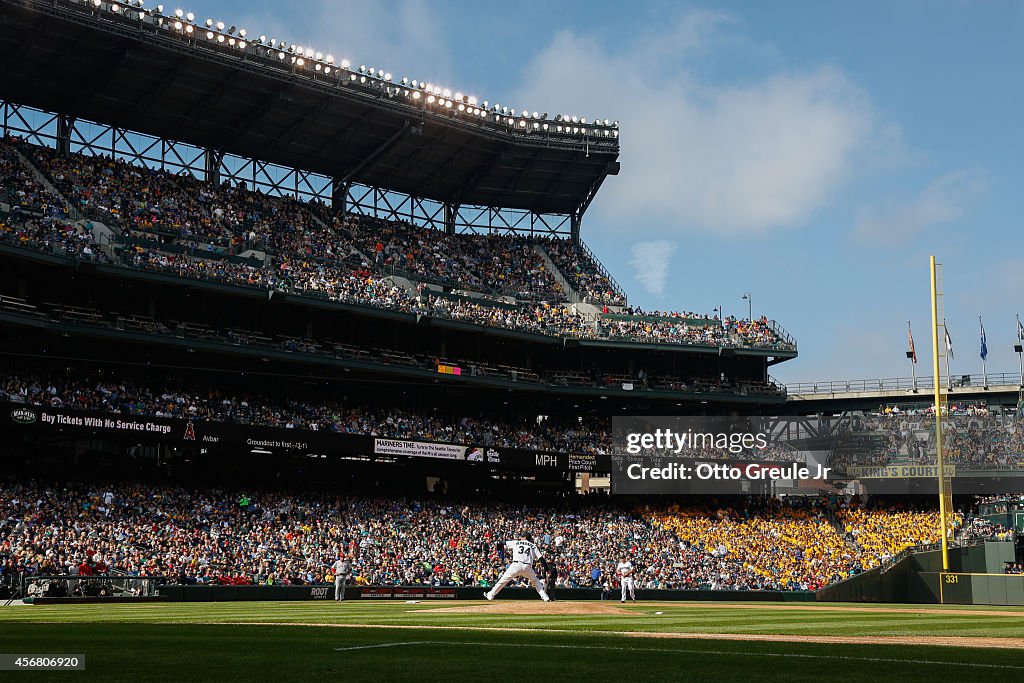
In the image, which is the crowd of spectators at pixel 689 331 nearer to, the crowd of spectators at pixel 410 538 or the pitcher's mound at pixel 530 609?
the crowd of spectators at pixel 410 538

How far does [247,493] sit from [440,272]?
63.4ft

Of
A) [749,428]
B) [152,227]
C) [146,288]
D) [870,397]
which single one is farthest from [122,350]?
[870,397]

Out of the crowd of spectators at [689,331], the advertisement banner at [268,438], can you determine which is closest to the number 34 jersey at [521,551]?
the advertisement banner at [268,438]

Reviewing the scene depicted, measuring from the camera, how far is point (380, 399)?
52250 millimetres

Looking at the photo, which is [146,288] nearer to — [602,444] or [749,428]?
[602,444]

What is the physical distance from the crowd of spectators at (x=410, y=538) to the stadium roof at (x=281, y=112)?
20223 mm

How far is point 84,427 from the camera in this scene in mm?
38938

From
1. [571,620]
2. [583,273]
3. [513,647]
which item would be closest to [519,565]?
[571,620]

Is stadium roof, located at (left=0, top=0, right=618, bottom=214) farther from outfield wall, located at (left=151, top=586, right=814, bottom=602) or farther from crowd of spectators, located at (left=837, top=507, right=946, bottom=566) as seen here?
outfield wall, located at (left=151, top=586, right=814, bottom=602)

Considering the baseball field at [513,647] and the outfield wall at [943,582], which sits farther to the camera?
the outfield wall at [943,582]

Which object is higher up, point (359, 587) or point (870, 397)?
point (870, 397)

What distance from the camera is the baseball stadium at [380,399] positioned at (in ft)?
126

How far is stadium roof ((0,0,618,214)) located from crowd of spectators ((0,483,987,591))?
66.3 ft

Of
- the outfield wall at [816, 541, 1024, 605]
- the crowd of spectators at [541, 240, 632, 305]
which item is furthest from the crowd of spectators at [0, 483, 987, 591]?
the crowd of spectators at [541, 240, 632, 305]
